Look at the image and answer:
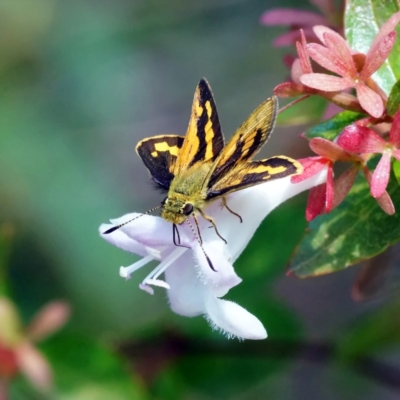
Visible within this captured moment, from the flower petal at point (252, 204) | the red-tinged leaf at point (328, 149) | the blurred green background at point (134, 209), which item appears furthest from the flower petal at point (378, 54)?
the blurred green background at point (134, 209)

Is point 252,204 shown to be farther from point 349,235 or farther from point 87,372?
point 87,372

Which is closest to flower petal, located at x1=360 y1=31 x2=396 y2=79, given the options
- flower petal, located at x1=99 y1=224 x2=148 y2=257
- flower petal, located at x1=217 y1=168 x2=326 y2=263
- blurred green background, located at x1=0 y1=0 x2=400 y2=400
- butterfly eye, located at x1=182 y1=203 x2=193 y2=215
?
flower petal, located at x1=217 y1=168 x2=326 y2=263

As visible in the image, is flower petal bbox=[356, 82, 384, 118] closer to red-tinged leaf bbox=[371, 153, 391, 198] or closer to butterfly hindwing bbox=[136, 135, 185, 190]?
red-tinged leaf bbox=[371, 153, 391, 198]

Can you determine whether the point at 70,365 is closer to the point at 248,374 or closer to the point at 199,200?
the point at 248,374

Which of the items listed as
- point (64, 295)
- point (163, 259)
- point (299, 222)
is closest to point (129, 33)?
point (64, 295)

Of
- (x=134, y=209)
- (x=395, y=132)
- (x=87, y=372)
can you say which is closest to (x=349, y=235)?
(x=395, y=132)

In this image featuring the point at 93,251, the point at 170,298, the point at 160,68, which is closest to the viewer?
the point at 170,298

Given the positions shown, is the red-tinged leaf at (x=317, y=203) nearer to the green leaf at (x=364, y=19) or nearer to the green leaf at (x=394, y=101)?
the green leaf at (x=394, y=101)

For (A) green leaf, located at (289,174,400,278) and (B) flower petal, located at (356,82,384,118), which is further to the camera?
(A) green leaf, located at (289,174,400,278)

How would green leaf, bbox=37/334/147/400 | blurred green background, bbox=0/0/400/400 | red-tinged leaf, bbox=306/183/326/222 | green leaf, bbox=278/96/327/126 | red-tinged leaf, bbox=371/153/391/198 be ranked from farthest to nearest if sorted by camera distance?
blurred green background, bbox=0/0/400/400 < green leaf, bbox=37/334/147/400 < green leaf, bbox=278/96/327/126 < red-tinged leaf, bbox=306/183/326/222 < red-tinged leaf, bbox=371/153/391/198
